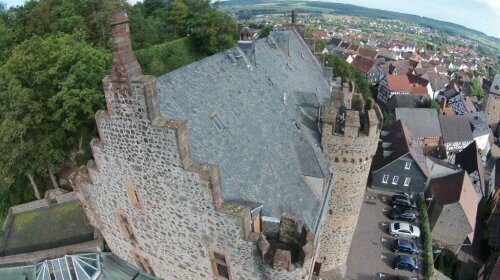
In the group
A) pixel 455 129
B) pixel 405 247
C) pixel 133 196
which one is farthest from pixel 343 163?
pixel 455 129

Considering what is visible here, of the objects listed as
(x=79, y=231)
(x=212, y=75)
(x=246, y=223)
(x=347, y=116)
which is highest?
(x=212, y=75)

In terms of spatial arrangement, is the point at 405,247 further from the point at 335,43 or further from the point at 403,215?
the point at 335,43

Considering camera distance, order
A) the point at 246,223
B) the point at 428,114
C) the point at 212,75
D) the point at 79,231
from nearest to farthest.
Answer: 1. the point at 246,223
2. the point at 212,75
3. the point at 79,231
4. the point at 428,114

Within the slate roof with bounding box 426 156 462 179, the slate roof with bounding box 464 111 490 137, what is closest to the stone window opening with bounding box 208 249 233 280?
the slate roof with bounding box 426 156 462 179

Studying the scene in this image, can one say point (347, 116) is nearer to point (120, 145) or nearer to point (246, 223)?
point (246, 223)

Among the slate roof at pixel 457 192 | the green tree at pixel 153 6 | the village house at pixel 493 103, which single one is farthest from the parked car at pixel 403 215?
the village house at pixel 493 103

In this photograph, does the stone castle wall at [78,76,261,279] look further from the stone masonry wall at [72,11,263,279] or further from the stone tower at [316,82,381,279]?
the stone tower at [316,82,381,279]

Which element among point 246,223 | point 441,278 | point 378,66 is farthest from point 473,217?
point 378,66
